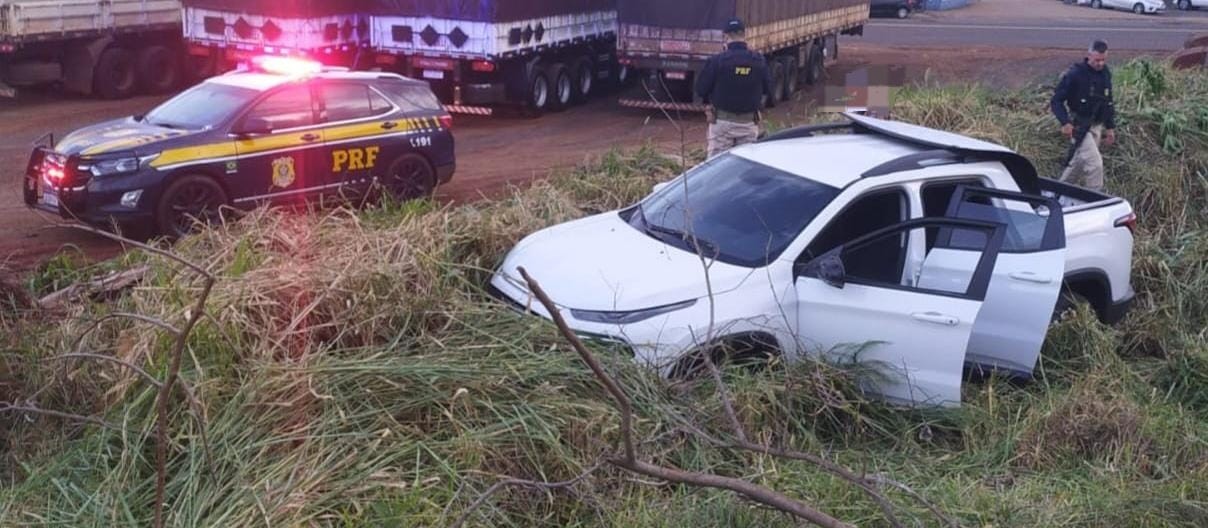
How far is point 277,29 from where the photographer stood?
1750cm

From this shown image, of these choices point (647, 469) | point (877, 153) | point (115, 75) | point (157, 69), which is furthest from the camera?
point (157, 69)

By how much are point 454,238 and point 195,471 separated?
281cm

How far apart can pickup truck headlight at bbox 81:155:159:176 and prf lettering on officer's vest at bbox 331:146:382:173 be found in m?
1.68

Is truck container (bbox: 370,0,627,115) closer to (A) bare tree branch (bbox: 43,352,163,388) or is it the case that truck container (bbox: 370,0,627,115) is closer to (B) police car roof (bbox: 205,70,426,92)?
(B) police car roof (bbox: 205,70,426,92)

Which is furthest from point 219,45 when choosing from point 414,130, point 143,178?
point 143,178

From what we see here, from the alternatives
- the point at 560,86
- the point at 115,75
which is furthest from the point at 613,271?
the point at 115,75

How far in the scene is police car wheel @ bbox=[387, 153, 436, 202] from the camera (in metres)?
12.2

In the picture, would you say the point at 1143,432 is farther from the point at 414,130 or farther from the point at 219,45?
the point at 219,45

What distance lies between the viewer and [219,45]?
1803 centimetres

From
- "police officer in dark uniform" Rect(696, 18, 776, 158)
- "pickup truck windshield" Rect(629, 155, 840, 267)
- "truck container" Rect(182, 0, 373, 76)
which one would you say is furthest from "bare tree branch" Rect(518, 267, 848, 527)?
"truck container" Rect(182, 0, 373, 76)

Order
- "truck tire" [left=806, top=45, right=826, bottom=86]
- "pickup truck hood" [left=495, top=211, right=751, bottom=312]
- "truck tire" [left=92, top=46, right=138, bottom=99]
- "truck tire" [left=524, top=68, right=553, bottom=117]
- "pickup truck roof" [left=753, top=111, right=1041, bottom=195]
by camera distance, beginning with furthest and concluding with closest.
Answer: "truck tire" [left=806, top=45, right=826, bottom=86] → "truck tire" [left=92, top=46, right=138, bottom=99] → "truck tire" [left=524, top=68, right=553, bottom=117] → "pickup truck roof" [left=753, top=111, right=1041, bottom=195] → "pickup truck hood" [left=495, top=211, right=751, bottom=312]

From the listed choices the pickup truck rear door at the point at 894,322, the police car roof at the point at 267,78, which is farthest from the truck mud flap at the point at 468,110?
the pickup truck rear door at the point at 894,322

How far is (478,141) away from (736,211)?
419 inches

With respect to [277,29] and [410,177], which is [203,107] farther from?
[277,29]
